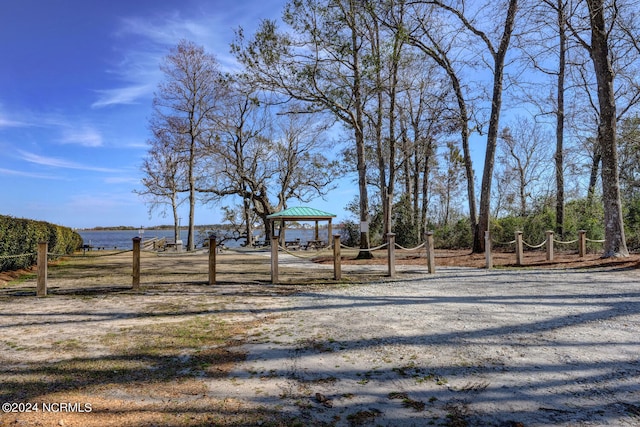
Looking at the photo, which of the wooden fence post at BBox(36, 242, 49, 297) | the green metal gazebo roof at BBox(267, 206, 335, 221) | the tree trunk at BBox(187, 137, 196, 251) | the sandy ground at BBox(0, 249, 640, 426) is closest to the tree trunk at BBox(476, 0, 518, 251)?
the sandy ground at BBox(0, 249, 640, 426)

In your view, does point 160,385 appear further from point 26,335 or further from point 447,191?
point 447,191

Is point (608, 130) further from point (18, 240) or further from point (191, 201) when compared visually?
point (191, 201)

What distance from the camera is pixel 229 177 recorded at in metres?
27.8

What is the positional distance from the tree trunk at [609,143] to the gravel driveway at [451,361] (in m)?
5.02

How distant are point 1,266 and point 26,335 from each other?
7176 millimetres

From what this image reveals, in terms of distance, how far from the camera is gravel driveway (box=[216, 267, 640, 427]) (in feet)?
8.22

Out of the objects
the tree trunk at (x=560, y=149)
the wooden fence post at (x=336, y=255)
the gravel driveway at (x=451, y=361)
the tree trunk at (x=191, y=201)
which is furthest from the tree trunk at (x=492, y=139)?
the tree trunk at (x=191, y=201)

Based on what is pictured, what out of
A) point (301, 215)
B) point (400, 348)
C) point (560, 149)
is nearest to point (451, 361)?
point (400, 348)

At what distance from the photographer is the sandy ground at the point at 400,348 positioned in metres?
2.54

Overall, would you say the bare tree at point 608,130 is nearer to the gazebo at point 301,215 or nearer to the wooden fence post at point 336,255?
the wooden fence post at point 336,255

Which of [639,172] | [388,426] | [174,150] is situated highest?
[174,150]

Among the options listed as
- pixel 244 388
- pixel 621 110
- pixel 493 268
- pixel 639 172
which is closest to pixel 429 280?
pixel 493 268

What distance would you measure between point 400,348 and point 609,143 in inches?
396

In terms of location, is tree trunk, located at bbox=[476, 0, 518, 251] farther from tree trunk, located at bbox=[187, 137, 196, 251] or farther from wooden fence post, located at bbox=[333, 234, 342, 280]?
tree trunk, located at bbox=[187, 137, 196, 251]
